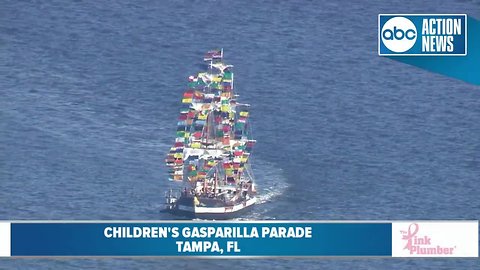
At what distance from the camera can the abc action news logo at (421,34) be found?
140250 millimetres

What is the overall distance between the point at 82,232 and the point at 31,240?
348 cm

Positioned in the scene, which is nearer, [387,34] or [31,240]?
[31,240]

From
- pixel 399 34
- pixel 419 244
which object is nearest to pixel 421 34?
pixel 399 34

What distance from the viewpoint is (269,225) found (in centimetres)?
12588

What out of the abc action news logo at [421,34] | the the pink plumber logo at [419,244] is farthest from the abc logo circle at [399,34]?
the the pink plumber logo at [419,244]

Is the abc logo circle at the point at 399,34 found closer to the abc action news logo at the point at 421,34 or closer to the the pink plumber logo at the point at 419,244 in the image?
the abc action news logo at the point at 421,34

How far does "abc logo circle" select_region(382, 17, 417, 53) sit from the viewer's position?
14375 cm

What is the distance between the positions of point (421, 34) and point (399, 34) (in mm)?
1863

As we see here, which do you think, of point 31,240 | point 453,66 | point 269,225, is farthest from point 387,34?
point 31,240

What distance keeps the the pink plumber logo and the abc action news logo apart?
14.2m

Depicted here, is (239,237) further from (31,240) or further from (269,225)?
(31,240)

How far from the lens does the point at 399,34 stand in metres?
144

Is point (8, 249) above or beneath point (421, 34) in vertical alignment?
beneath

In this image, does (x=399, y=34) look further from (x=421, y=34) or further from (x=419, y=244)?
(x=419, y=244)
